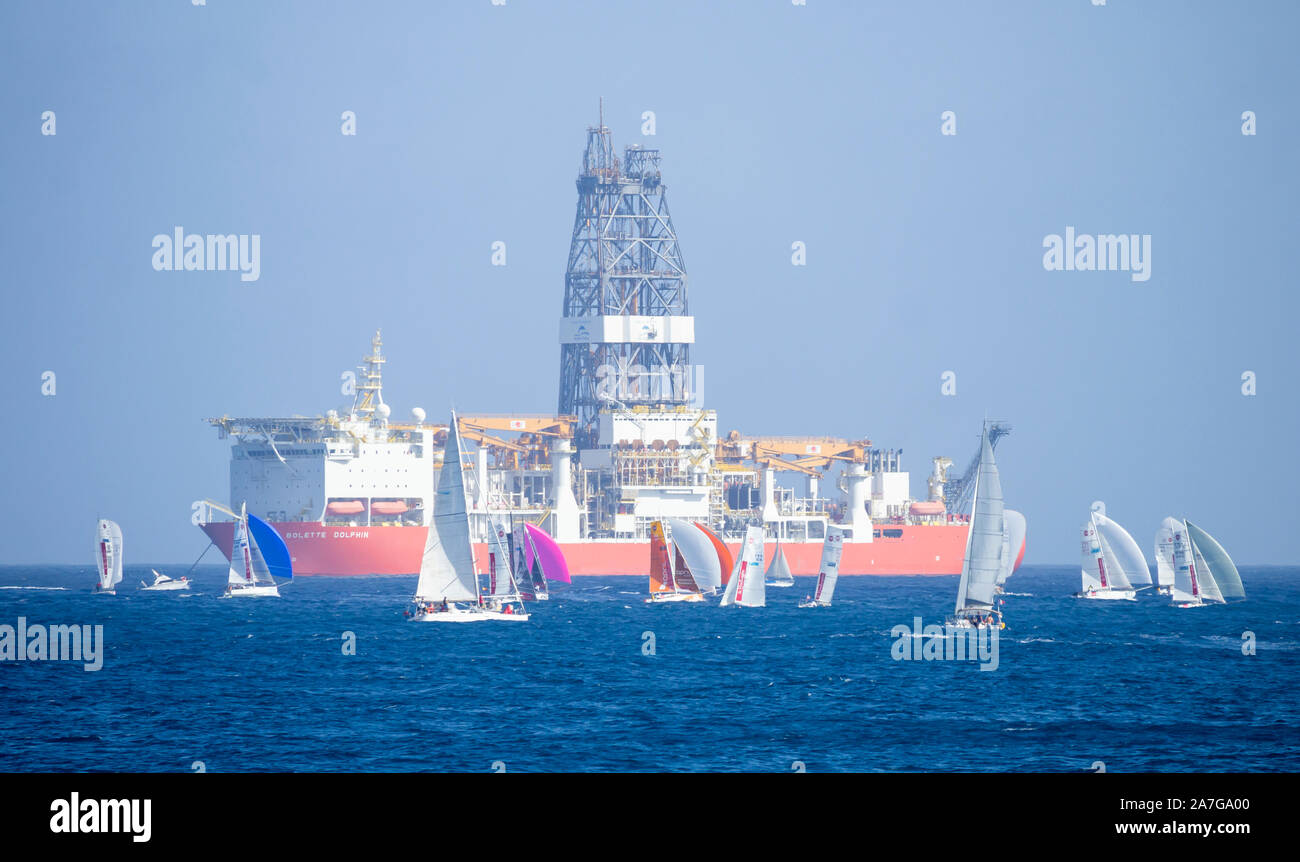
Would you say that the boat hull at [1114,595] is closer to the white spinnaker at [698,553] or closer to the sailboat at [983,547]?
the white spinnaker at [698,553]

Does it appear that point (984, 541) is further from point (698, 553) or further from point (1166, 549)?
point (1166, 549)

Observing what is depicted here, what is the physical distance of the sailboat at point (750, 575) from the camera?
73188 mm

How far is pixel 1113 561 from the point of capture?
87.3 metres

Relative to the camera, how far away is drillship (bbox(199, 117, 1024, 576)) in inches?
4043

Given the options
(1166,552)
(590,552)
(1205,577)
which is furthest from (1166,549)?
(590,552)

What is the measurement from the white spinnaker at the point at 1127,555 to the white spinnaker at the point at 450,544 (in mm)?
42725

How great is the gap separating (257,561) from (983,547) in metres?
51.4

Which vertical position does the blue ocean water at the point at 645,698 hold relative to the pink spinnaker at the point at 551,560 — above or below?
below

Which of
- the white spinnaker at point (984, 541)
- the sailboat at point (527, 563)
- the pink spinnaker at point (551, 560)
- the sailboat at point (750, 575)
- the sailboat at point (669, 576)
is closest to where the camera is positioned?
the white spinnaker at point (984, 541)

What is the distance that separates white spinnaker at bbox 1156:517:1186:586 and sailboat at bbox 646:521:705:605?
84.3ft

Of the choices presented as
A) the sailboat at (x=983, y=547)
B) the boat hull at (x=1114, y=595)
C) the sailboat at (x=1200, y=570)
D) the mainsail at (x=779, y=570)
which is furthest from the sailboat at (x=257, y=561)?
the sailboat at (x=1200, y=570)

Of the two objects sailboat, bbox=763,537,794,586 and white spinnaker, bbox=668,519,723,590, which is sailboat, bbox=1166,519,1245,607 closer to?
white spinnaker, bbox=668,519,723,590

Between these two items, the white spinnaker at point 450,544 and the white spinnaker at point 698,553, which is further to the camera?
the white spinnaker at point 698,553
